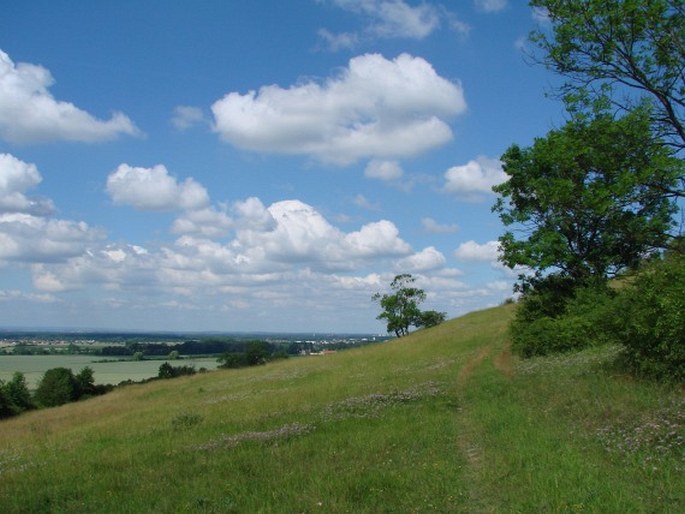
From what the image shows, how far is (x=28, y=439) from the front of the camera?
73.8 feet

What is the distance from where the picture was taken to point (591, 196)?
64.9 feet

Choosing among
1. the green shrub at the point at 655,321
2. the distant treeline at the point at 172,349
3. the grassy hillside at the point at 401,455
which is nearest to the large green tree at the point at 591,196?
the green shrub at the point at 655,321

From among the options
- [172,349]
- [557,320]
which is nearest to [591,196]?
[557,320]

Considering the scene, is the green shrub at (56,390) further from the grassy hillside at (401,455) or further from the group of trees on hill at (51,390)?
the grassy hillside at (401,455)

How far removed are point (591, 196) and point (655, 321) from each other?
6002mm

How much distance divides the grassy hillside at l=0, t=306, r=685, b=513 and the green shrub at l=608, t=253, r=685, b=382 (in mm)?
820

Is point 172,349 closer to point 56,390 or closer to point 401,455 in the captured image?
point 56,390

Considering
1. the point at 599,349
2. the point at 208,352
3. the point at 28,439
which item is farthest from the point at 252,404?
the point at 208,352

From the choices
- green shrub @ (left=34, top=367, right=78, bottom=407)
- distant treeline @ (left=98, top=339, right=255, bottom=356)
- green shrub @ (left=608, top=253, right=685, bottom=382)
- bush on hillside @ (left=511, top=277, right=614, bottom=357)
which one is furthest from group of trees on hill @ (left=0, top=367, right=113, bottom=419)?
distant treeline @ (left=98, top=339, right=255, bottom=356)

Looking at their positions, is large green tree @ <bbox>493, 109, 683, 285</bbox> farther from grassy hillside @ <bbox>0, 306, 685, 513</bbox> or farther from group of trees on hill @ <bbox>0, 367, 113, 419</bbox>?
group of trees on hill @ <bbox>0, 367, 113, 419</bbox>

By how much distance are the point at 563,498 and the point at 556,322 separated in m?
21.5

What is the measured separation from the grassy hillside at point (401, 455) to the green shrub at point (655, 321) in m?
0.82

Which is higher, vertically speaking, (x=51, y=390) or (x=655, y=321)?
(x=655, y=321)

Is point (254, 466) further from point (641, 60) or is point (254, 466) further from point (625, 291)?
point (641, 60)
